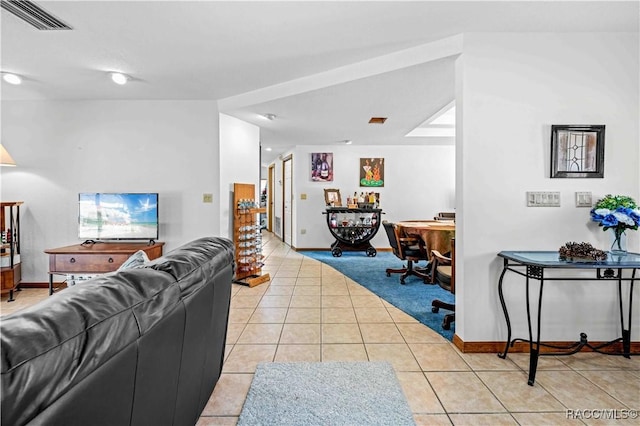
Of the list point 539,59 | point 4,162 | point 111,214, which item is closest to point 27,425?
point 539,59

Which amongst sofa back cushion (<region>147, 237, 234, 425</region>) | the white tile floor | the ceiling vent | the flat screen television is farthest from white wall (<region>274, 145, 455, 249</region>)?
sofa back cushion (<region>147, 237, 234, 425</region>)

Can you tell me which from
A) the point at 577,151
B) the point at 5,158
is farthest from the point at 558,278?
the point at 5,158

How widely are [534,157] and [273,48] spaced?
2211mm

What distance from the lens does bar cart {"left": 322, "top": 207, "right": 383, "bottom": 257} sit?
652 centimetres

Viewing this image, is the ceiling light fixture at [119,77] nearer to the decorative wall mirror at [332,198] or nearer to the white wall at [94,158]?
the white wall at [94,158]

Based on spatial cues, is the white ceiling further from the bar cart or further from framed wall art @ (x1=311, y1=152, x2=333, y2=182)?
framed wall art @ (x1=311, y1=152, x2=333, y2=182)

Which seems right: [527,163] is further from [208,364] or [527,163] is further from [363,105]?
[208,364]

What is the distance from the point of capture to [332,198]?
22.5ft

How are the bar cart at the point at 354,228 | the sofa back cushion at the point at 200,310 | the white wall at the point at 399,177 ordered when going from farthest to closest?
1. the white wall at the point at 399,177
2. the bar cart at the point at 354,228
3. the sofa back cushion at the point at 200,310

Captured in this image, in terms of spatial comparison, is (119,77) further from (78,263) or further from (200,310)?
(200,310)

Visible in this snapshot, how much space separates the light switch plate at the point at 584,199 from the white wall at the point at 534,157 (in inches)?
1.6

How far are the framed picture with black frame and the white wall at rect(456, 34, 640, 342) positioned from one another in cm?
5

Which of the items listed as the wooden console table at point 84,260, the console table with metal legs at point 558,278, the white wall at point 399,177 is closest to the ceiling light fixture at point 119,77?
the wooden console table at point 84,260

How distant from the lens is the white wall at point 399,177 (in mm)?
7051
